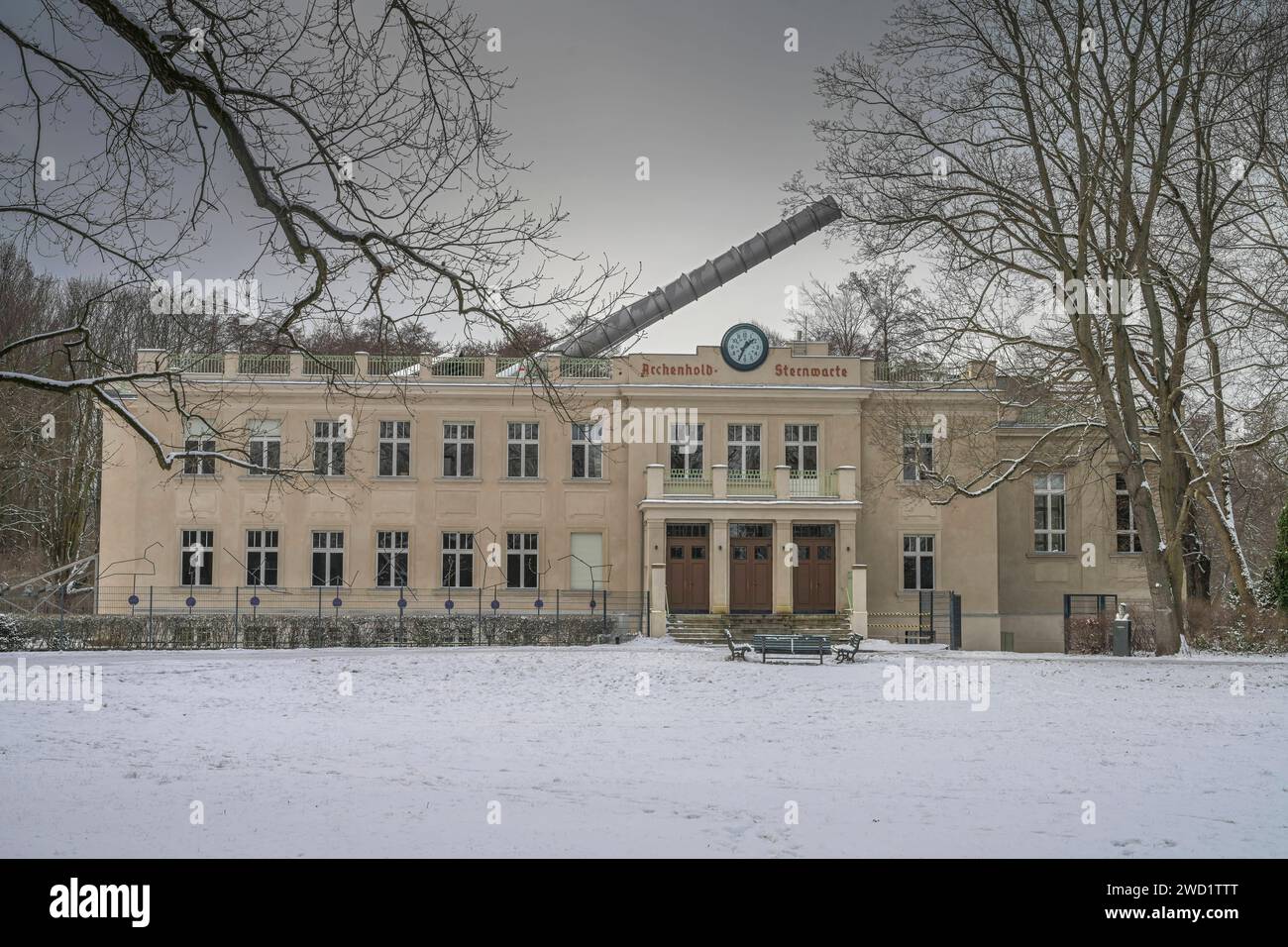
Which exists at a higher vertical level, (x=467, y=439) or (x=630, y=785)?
(x=467, y=439)

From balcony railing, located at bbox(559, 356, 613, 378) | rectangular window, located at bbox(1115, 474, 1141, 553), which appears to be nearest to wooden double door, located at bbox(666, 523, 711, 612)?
balcony railing, located at bbox(559, 356, 613, 378)

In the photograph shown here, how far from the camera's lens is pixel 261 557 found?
31297 millimetres

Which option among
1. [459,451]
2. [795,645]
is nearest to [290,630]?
[459,451]

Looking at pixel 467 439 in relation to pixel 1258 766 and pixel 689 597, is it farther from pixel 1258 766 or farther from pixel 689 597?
pixel 1258 766

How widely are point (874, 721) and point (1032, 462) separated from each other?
1209 centimetres

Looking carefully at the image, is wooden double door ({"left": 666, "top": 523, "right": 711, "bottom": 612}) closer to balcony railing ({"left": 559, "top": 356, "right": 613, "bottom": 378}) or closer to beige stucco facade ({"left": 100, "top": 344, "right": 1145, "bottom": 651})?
beige stucco facade ({"left": 100, "top": 344, "right": 1145, "bottom": 651})

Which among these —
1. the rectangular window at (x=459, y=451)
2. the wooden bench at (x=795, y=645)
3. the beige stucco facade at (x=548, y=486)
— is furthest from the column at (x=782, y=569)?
the rectangular window at (x=459, y=451)

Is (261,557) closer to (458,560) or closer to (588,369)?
(458,560)

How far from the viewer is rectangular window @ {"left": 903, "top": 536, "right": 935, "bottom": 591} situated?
31.8 metres

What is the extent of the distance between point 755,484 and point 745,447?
194 cm

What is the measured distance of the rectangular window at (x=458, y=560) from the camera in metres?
31.4

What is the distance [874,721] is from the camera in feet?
45.6

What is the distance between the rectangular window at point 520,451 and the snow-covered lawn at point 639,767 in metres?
14.0
